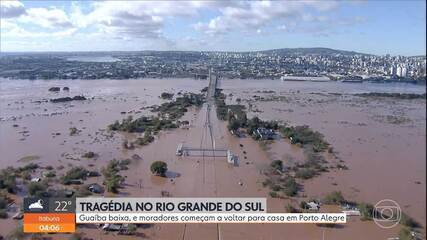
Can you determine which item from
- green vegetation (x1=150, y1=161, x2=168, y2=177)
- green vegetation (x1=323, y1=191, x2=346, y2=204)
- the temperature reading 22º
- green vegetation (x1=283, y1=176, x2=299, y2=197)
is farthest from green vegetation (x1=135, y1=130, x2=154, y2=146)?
the temperature reading 22º

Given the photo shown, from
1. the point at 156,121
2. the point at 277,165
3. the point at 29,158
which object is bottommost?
the point at 29,158

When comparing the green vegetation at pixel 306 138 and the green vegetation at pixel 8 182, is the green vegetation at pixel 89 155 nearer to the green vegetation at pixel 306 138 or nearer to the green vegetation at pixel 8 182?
the green vegetation at pixel 8 182

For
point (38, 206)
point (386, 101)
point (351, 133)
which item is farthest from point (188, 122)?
point (386, 101)

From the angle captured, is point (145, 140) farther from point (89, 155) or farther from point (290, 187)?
point (290, 187)

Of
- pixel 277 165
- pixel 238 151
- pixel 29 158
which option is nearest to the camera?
pixel 277 165

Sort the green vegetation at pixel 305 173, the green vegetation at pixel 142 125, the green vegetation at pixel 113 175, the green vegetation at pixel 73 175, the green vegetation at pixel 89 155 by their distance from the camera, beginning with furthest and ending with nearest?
1. the green vegetation at pixel 142 125
2. the green vegetation at pixel 89 155
3. the green vegetation at pixel 305 173
4. the green vegetation at pixel 73 175
5. the green vegetation at pixel 113 175

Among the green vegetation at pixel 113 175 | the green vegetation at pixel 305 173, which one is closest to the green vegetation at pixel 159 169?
the green vegetation at pixel 113 175

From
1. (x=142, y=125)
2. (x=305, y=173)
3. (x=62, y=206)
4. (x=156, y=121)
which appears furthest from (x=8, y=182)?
(x=156, y=121)
